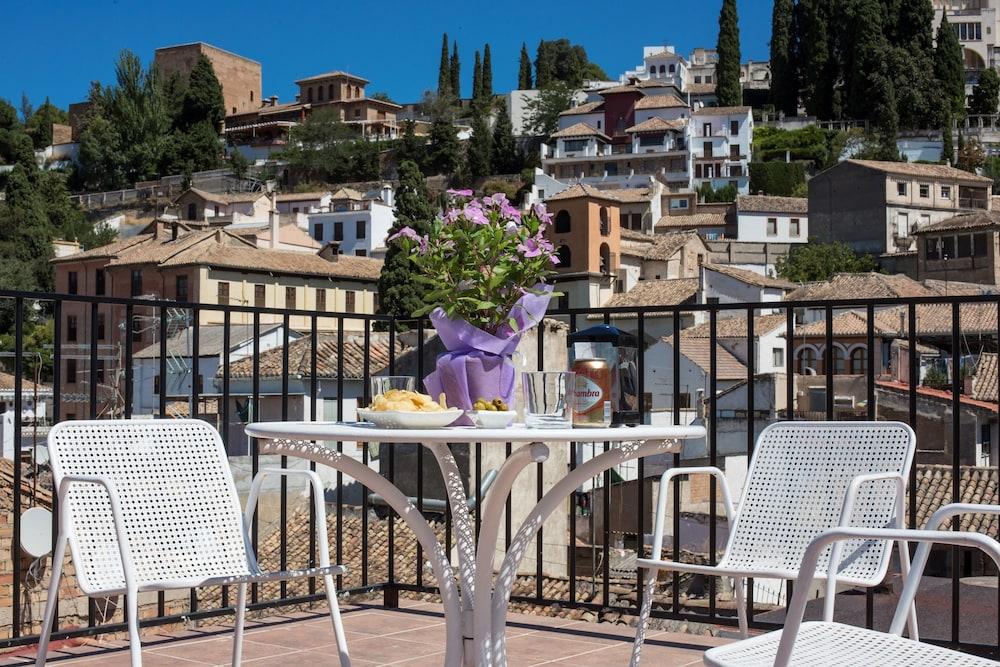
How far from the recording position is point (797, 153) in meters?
68.6

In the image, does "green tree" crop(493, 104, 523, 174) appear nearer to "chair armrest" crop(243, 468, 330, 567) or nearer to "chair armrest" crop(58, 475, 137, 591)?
"chair armrest" crop(243, 468, 330, 567)

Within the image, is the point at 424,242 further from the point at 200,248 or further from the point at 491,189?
the point at 491,189

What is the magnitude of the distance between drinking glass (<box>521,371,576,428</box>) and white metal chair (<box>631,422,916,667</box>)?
386 mm

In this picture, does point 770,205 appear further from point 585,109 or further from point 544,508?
point 544,508

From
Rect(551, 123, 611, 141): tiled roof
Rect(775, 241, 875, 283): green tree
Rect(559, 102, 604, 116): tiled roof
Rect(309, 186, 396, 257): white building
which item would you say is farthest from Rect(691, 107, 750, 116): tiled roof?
Rect(309, 186, 396, 257): white building

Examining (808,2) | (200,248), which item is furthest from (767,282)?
(808,2)

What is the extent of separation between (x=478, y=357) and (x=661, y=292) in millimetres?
43819

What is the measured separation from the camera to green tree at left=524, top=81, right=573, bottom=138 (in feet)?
258

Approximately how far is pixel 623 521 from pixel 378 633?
722 inches

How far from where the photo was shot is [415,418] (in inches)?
91.3

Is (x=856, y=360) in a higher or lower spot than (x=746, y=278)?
lower

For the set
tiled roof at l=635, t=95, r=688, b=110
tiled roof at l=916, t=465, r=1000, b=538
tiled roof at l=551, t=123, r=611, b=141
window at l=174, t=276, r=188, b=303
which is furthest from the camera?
tiled roof at l=635, t=95, r=688, b=110

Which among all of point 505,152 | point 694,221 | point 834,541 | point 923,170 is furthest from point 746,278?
point 834,541

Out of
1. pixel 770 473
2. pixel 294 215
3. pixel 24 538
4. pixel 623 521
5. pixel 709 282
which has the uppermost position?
pixel 294 215
